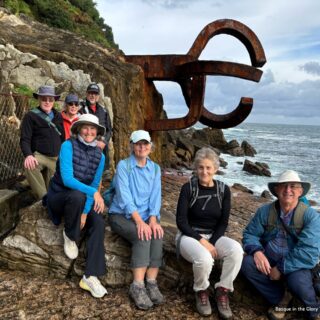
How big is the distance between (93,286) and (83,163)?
45.6 inches

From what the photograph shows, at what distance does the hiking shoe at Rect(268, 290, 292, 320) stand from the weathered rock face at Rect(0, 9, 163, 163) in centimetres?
461

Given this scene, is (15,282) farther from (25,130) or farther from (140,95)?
(140,95)

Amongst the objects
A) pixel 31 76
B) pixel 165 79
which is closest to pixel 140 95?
pixel 165 79

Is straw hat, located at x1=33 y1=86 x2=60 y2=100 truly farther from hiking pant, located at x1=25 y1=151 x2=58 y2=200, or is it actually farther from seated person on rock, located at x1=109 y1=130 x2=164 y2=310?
seated person on rock, located at x1=109 y1=130 x2=164 y2=310

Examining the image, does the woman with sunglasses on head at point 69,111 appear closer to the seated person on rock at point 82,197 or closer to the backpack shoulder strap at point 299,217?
the seated person on rock at point 82,197

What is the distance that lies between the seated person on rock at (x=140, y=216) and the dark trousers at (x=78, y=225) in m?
0.18

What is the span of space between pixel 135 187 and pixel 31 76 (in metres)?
4.32

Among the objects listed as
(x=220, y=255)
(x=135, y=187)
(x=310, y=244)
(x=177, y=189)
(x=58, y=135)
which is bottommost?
(x=177, y=189)

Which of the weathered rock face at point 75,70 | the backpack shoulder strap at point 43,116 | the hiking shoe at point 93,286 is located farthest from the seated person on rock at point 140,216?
the weathered rock face at point 75,70

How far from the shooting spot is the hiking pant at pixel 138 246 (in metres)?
3.31

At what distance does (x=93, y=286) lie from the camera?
134 inches

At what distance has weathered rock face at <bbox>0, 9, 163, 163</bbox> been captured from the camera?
267 inches

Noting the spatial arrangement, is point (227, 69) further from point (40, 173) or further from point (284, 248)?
point (284, 248)

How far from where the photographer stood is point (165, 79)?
796 centimetres
